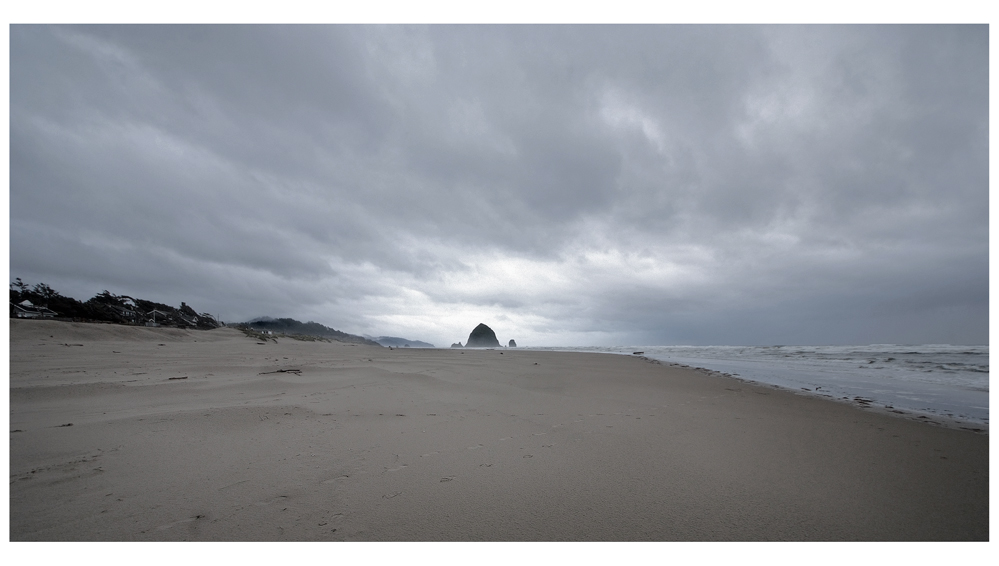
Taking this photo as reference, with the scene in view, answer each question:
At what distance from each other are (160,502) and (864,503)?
10.7ft

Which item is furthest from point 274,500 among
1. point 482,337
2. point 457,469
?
point 482,337

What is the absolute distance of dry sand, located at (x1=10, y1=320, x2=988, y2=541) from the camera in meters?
1.51

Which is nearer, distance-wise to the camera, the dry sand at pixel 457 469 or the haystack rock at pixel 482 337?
the dry sand at pixel 457 469

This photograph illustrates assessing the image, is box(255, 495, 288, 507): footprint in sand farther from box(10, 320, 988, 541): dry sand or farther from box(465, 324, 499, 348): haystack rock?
box(465, 324, 499, 348): haystack rock

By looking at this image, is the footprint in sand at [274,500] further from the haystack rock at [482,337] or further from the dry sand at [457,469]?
the haystack rock at [482,337]

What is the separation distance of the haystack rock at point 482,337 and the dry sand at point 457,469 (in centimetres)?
8942

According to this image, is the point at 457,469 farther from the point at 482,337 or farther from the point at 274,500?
the point at 482,337

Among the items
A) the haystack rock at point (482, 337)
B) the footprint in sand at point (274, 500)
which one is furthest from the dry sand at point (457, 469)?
the haystack rock at point (482, 337)

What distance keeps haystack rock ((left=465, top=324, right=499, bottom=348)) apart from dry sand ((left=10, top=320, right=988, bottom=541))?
89415 millimetres

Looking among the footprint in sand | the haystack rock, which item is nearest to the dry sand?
the footprint in sand

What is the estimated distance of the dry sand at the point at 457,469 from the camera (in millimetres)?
1510

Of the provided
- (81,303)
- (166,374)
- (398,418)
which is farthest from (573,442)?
(81,303)

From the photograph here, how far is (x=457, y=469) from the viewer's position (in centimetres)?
207

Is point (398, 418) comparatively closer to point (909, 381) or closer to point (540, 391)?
point (540, 391)
